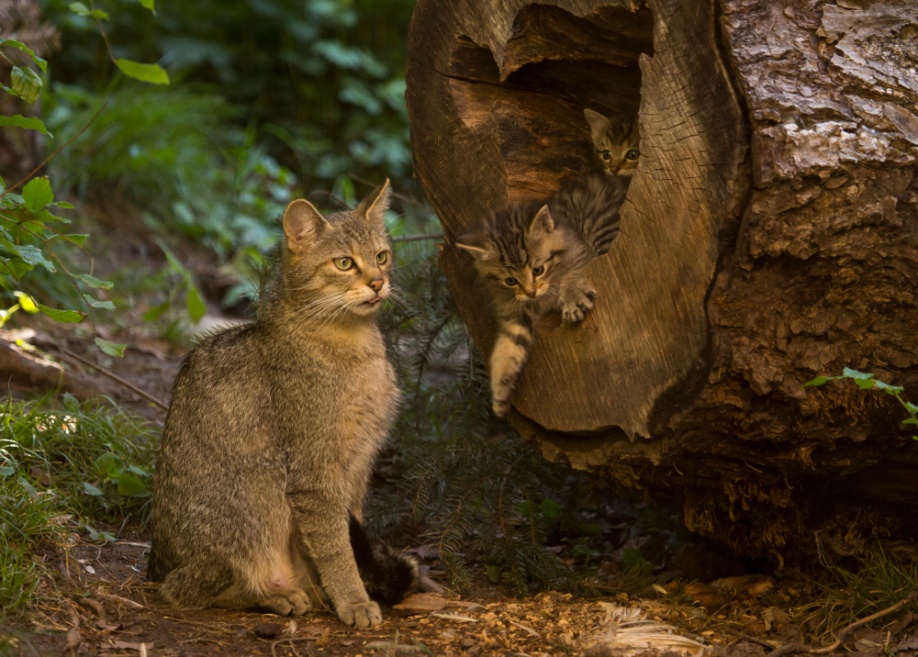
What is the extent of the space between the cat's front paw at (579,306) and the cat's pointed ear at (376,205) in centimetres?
109

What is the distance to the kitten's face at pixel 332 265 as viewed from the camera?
13.1 ft

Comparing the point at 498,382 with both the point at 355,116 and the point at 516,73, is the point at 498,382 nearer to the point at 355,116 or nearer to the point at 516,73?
the point at 516,73

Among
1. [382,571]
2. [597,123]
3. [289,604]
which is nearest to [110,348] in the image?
[289,604]

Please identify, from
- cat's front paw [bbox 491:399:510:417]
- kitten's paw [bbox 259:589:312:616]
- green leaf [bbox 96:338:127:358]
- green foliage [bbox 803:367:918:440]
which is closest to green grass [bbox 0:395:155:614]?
green leaf [bbox 96:338:127:358]

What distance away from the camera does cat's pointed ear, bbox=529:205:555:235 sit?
3746mm

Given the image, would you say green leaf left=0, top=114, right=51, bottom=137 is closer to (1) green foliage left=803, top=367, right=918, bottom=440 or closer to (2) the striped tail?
(2) the striped tail

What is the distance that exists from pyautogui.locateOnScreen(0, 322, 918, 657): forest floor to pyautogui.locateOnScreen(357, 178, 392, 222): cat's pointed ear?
1.60 meters

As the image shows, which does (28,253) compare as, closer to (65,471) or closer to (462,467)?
(65,471)

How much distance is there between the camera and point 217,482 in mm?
3939

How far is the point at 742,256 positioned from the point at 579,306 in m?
0.67

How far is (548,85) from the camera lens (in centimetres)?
415

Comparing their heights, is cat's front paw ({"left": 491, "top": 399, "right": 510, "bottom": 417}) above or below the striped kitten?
below

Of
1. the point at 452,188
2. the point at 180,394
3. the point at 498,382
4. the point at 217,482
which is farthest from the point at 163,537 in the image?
the point at 452,188

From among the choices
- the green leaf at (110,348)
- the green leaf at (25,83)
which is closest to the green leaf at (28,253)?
the green leaf at (110,348)
